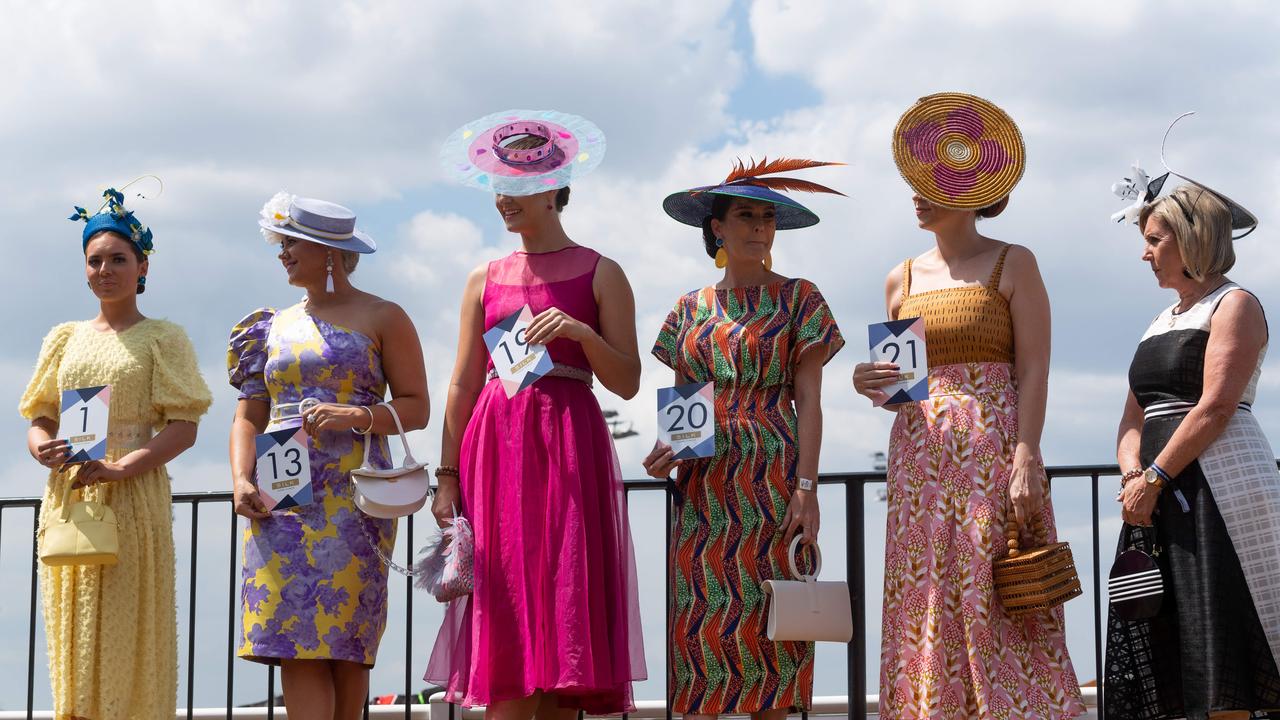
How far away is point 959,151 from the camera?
515 cm

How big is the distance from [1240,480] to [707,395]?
5.42ft

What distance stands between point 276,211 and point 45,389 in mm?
1349

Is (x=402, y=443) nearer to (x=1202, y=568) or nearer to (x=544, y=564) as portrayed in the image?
(x=544, y=564)

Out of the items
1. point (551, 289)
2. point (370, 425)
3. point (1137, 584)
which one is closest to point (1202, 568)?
point (1137, 584)

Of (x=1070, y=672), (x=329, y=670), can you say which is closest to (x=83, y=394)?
(x=329, y=670)

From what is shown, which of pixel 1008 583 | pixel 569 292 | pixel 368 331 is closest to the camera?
pixel 1008 583

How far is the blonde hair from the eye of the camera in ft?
16.0

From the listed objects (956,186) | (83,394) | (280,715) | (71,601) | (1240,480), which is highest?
(956,186)

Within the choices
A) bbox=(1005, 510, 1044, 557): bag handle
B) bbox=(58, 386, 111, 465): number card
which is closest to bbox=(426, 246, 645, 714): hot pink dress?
bbox=(1005, 510, 1044, 557): bag handle

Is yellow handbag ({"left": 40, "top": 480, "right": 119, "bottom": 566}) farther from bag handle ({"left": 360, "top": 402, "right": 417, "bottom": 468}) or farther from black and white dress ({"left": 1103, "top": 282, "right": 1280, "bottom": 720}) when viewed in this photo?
black and white dress ({"left": 1103, "top": 282, "right": 1280, "bottom": 720})

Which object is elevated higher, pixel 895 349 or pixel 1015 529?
pixel 895 349

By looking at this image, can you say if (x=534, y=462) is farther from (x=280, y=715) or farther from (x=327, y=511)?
(x=280, y=715)

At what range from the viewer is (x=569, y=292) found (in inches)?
197

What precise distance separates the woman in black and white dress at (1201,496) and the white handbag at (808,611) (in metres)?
0.86
